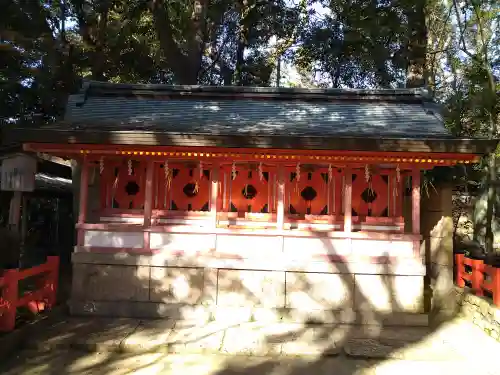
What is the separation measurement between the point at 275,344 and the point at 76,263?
422 centimetres

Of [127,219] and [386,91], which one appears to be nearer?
[127,219]

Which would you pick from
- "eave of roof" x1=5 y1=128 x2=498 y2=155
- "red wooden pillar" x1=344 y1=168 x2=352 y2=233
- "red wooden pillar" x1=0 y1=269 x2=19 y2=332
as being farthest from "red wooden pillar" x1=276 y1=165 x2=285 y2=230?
"red wooden pillar" x1=0 y1=269 x2=19 y2=332

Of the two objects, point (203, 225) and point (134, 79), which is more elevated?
point (134, 79)

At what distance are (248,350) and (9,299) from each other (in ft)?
12.6

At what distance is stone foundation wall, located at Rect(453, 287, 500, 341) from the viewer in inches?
267

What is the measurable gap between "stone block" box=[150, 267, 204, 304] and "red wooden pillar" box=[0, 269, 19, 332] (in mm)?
2429

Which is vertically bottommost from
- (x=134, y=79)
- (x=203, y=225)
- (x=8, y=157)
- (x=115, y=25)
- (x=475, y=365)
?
(x=475, y=365)

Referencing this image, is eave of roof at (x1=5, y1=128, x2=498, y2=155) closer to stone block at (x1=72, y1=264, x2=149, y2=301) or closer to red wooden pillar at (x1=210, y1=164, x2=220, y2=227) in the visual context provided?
red wooden pillar at (x1=210, y1=164, x2=220, y2=227)

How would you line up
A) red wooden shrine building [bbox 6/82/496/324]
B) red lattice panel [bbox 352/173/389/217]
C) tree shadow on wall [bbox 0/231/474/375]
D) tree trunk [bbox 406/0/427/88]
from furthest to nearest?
tree trunk [bbox 406/0/427/88], red lattice panel [bbox 352/173/389/217], red wooden shrine building [bbox 6/82/496/324], tree shadow on wall [bbox 0/231/474/375]

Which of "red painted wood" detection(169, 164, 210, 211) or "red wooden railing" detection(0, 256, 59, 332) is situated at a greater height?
"red painted wood" detection(169, 164, 210, 211)

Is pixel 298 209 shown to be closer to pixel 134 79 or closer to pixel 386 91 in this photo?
pixel 386 91

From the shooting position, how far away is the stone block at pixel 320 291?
25.5 ft

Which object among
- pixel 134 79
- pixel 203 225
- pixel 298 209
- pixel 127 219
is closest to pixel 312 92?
pixel 298 209

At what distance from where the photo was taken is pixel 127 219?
28.4 feet
